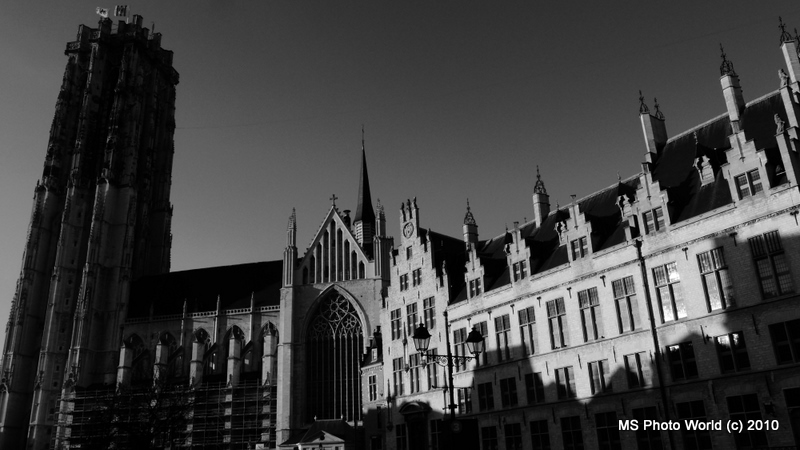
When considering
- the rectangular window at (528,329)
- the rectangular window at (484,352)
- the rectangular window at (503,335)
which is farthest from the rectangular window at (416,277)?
the rectangular window at (528,329)

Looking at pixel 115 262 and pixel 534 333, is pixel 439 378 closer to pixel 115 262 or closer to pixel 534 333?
pixel 534 333

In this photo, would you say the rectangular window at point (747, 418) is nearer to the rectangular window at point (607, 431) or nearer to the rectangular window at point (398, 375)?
the rectangular window at point (607, 431)

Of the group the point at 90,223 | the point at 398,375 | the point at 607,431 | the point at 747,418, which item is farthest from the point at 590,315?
the point at 90,223

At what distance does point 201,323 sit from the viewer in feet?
236

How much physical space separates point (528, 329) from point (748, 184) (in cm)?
1246

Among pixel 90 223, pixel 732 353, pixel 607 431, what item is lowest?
pixel 607 431

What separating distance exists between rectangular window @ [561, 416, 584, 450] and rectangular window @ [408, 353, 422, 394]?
10805 mm

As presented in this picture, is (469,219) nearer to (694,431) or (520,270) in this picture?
(520,270)

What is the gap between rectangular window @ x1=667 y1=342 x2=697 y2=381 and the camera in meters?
26.1

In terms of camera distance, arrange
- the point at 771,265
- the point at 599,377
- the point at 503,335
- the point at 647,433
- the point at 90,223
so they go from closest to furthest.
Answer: the point at 771,265, the point at 647,433, the point at 599,377, the point at 503,335, the point at 90,223

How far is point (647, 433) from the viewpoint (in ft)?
88.3

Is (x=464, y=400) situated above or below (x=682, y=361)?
below

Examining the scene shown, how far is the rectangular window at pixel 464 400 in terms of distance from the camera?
35753mm

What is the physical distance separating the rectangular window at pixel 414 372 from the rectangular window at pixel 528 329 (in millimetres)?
7853
